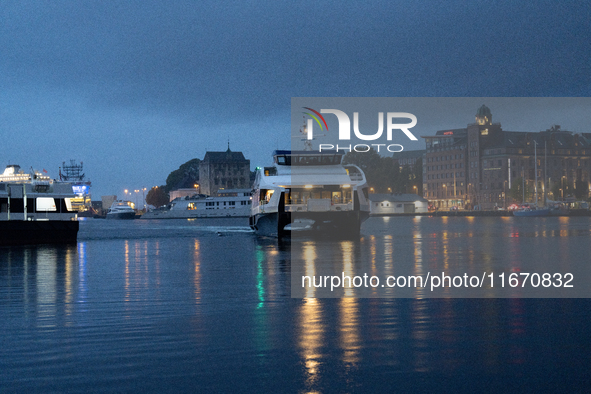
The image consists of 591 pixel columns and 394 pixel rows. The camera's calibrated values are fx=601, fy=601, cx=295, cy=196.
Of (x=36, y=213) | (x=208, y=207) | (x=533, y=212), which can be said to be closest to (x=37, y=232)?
(x=36, y=213)

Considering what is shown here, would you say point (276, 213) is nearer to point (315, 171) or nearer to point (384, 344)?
point (315, 171)

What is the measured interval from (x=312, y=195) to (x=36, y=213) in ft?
67.0

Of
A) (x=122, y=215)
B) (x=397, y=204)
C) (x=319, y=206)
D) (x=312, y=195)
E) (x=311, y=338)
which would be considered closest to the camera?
(x=311, y=338)

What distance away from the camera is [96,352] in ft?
27.9

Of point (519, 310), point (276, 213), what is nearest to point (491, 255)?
point (519, 310)

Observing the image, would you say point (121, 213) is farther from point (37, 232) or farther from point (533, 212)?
point (37, 232)

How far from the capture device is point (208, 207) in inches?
5866

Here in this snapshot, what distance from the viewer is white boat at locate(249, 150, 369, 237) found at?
1635 inches

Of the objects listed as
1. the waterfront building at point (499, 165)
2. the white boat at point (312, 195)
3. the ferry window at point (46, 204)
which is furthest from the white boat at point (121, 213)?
the white boat at point (312, 195)

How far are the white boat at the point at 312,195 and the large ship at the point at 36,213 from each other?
47.1 ft

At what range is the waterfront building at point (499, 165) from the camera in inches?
5812

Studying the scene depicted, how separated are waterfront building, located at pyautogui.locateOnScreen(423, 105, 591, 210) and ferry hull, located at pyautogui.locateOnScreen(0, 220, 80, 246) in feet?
377

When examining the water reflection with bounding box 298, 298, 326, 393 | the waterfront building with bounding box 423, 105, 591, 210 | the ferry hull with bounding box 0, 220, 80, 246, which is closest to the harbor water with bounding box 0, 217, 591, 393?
the water reflection with bounding box 298, 298, 326, 393

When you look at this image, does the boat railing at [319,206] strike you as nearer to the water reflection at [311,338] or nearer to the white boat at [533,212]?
the water reflection at [311,338]
